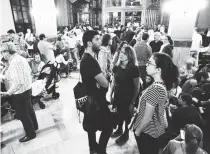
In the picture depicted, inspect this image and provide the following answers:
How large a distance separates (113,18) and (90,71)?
14.4 m

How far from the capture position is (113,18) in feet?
49.0

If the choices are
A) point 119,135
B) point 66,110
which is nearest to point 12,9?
point 66,110

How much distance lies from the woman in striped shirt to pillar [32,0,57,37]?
585 cm

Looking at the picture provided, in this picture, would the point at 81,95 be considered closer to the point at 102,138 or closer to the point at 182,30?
the point at 102,138

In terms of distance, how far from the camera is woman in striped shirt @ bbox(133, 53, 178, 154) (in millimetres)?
1285

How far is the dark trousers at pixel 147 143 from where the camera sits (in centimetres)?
145

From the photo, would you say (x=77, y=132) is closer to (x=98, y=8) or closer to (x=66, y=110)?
(x=66, y=110)

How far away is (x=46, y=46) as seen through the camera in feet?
14.4

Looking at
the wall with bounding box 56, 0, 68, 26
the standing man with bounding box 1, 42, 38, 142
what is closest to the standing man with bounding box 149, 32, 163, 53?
the standing man with bounding box 1, 42, 38, 142

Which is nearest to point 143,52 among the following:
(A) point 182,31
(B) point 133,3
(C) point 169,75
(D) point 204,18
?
(A) point 182,31

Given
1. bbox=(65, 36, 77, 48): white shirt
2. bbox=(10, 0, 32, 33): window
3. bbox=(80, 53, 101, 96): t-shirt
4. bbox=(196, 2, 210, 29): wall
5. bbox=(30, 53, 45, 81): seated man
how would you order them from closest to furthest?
1. bbox=(80, 53, 101, 96): t-shirt
2. bbox=(30, 53, 45, 81): seated man
3. bbox=(65, 36, 77, 48): white shirt
4. bbox=(10, 0, 32, 33): window
5. bbox=(196, 2, 210, 29): wall

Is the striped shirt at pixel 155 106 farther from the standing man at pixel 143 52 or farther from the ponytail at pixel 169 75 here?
the standing man at pixel 143 52

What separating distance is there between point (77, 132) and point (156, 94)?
75.2 inches

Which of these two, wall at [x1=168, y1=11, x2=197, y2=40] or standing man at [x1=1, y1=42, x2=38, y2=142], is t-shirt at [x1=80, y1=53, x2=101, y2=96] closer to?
standing man at [x1=1, y1=42, x2=38, y2=142]
